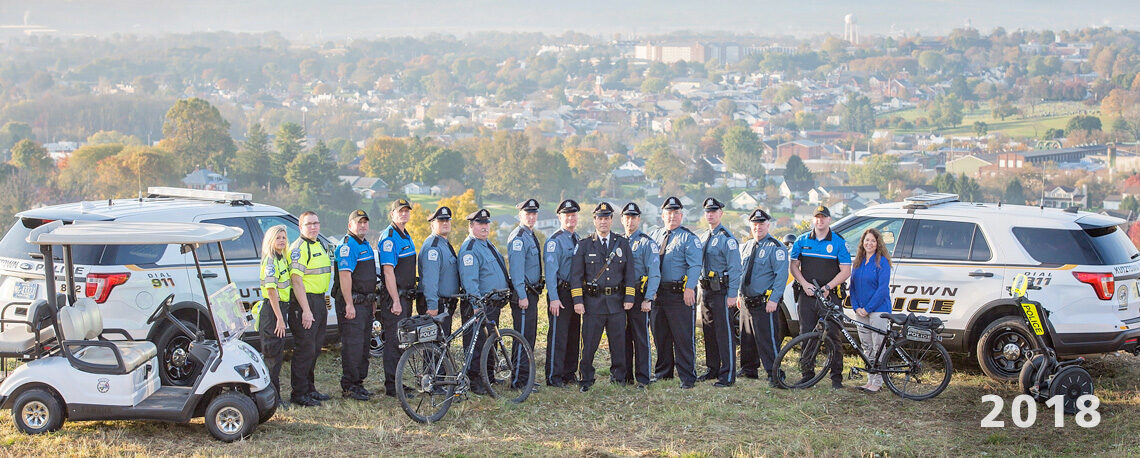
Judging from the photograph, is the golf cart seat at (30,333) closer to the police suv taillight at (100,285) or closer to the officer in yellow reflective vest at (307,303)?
the police suv taillight at (100,285)

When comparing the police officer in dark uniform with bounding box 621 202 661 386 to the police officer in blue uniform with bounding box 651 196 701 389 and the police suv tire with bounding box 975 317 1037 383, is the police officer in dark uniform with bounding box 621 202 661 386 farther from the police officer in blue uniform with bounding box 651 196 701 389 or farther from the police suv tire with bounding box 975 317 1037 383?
the police suv tire with bounding box 975 317 1037 383

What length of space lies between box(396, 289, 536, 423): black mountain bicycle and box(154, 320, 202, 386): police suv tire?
1.62 m

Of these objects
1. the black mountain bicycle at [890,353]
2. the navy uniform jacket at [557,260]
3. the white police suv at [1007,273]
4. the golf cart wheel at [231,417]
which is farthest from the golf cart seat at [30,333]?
the white police suv at [1007,273]

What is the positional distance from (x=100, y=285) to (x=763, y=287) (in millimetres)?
5277

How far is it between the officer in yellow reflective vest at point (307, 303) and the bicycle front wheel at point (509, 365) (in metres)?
1.30

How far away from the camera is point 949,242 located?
353 inches

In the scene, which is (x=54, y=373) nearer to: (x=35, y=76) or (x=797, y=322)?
(x=797, y=322)

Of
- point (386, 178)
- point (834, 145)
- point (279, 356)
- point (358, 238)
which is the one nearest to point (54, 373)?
point (279, 356)

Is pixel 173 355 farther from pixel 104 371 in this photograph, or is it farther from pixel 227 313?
pixel 104 371

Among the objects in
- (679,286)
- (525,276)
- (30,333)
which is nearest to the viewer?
(30,333)

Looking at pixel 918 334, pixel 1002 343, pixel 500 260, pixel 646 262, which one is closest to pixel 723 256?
pixel 646 262

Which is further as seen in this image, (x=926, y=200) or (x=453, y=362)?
(x=926, y=200)

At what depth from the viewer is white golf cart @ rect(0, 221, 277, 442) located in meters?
6.73

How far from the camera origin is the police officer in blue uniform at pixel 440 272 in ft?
26.6
